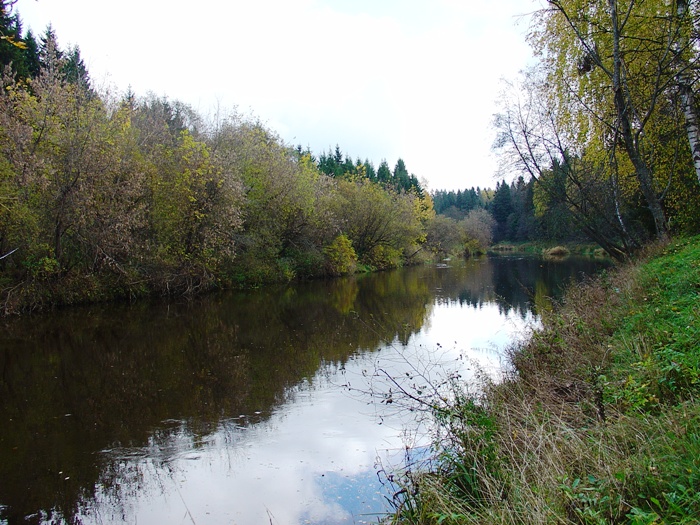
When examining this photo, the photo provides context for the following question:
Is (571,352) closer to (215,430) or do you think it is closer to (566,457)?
(566,457)

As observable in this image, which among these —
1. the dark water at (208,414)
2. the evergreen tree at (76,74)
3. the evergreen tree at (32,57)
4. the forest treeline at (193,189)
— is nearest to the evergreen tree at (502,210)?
the forest treeline at (193,189)

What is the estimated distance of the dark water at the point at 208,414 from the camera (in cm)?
485

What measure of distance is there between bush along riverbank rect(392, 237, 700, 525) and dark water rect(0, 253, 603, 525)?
1139mm

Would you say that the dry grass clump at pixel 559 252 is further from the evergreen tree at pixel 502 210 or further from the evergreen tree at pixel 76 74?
the evergreen tree at pixel 76 74

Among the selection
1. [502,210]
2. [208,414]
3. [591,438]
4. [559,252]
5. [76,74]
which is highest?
[76,74]

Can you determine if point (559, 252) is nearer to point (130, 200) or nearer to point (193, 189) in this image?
point (193, 189)

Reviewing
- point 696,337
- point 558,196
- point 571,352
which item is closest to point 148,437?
point 571,352

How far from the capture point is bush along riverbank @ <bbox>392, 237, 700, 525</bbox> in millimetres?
2723

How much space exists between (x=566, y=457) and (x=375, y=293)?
20.1 meters

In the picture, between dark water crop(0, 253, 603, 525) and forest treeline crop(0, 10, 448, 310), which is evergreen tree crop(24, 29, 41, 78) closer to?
forest treeline crop(0, 10, 448, 310)

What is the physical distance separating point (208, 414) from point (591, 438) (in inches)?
223

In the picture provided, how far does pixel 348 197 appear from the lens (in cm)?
4128

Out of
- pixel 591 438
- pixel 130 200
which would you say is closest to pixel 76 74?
pixel 130 200

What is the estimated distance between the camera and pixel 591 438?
11.4 ft
